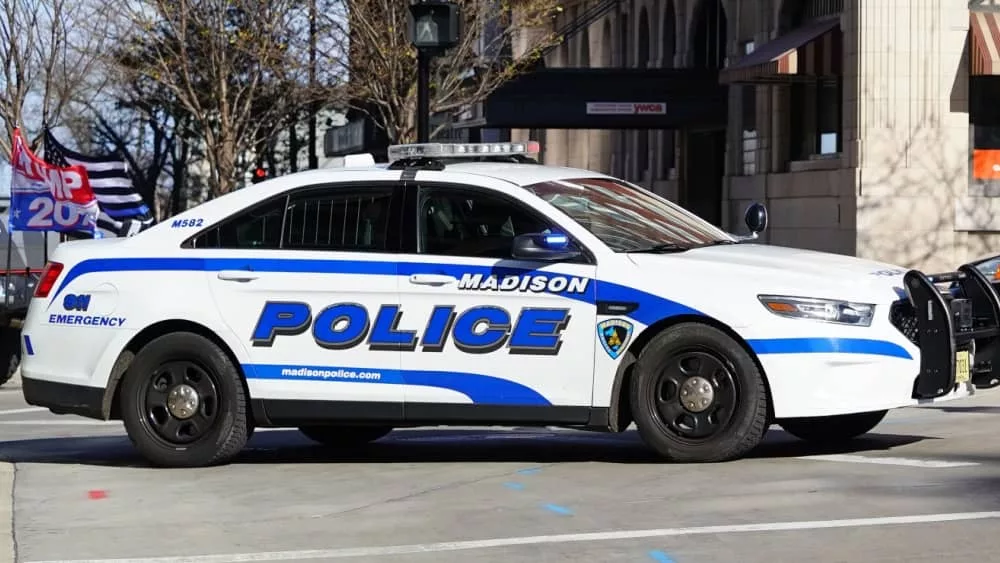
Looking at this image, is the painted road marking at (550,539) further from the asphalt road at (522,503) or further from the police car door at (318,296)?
the police car door at (318,296)

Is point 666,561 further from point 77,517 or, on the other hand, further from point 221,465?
point 221,465

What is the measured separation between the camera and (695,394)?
30.0 feet

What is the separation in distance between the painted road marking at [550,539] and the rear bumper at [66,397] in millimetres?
Result: 3069

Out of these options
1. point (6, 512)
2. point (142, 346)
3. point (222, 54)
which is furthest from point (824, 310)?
point (222, 54)

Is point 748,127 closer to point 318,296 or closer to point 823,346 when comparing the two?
point 318,296

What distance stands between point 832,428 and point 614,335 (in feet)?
5.62

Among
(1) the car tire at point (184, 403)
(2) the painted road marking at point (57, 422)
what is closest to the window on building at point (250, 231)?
(1) the car tire at point (184, 403)

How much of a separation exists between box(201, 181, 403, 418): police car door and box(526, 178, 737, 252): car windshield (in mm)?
911

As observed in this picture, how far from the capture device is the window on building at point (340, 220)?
9.70 meters

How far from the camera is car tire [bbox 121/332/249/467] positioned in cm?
973

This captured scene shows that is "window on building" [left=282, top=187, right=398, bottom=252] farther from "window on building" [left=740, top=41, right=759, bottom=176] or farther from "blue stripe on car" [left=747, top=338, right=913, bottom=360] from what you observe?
"window on building" [left=740, top=41, right=759, bottom=176]

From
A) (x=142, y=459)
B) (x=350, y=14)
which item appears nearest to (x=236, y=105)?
(x=350, y=14)

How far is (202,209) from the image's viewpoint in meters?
10.0

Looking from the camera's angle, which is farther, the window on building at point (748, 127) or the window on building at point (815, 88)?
the window on building at point (748, 127)
